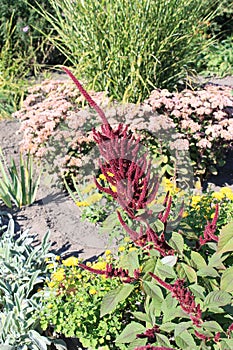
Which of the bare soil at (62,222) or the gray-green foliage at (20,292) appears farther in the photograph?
the bare soil at (62,222)

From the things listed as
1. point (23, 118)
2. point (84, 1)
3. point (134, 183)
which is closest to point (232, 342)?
point (134, 183)

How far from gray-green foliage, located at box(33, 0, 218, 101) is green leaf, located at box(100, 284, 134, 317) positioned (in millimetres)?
2406

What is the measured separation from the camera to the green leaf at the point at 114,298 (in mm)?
1758

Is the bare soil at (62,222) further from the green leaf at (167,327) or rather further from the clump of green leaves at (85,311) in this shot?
the green leaf at (167,327)

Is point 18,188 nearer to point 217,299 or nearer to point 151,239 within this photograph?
point 151,239

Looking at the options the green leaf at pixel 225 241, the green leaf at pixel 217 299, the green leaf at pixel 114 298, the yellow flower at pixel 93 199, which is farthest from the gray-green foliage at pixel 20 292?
the green leaf at pixel 225 241

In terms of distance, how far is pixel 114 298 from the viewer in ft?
5.87

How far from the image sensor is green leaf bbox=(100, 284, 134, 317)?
176cm

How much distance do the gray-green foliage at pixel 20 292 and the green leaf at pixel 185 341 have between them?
0.94 meters

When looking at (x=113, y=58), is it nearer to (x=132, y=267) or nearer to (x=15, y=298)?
(x=15, y=298)

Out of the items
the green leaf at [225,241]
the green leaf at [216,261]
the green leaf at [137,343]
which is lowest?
the green leaf at [137,343]

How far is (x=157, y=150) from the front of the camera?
146 inches

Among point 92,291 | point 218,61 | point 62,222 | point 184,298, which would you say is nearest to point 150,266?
point 184,298

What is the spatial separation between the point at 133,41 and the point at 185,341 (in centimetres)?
286
